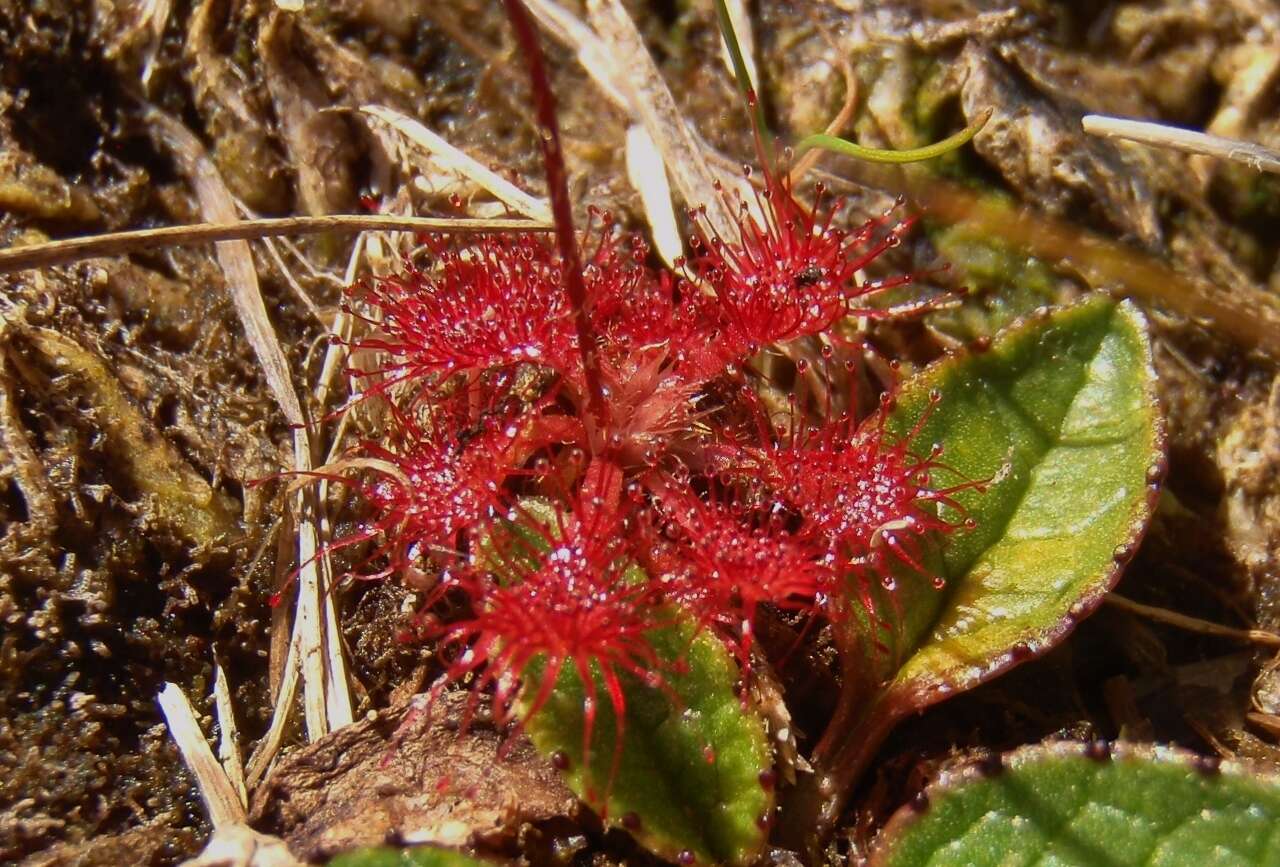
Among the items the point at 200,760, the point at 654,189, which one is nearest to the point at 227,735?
the point at 200,760

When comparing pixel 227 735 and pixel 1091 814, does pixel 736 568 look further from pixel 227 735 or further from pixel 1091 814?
pixel 227 735

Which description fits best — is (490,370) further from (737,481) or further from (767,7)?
(767,7)

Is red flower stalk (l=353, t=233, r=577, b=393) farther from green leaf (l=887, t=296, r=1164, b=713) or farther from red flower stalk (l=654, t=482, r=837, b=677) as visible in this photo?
green leaf (l=887, t=296, r=1164, b=713)

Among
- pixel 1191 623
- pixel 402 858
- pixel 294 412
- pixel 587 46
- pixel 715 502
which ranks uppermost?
pixel 587 46

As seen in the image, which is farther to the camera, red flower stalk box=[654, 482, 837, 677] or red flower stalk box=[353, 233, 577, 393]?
red flower stalk box=[353, 233, 577, 393]

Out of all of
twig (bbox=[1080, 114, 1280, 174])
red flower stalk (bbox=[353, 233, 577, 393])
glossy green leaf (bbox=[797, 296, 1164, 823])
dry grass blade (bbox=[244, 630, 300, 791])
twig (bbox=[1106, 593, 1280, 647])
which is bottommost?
twig (bbox=[1106, 593, 1280, 647])

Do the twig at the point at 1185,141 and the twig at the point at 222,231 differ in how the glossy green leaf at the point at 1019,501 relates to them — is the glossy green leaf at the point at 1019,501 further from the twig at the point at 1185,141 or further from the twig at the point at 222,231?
the twig at the point at 222,231

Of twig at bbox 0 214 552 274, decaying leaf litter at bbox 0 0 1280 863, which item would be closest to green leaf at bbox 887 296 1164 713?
decaying leaf litter at bbox 0 0 1280 863
